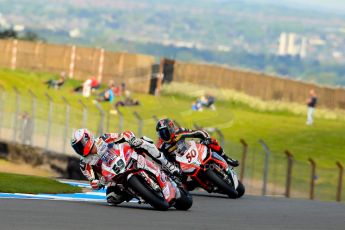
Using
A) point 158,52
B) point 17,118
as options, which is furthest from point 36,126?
point 158,52

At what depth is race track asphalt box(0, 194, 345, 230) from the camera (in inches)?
624

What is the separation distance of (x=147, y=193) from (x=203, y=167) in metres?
5.24

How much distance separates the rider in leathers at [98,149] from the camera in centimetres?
1888

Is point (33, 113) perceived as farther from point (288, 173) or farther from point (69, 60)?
point (69, 60)

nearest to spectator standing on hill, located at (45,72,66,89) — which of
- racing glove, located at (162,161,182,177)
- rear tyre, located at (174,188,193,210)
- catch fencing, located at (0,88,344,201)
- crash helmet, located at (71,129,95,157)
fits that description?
catch fencing, located at (0,88,344,201)

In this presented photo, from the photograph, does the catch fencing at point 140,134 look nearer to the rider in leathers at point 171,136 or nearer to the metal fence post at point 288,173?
the metal fence post at point 288,173

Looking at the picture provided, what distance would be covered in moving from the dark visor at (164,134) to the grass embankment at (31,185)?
1.61 meters

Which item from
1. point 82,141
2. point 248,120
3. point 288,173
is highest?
point 82,141

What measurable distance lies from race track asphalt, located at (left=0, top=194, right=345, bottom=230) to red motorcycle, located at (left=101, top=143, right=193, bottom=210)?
0.68ft

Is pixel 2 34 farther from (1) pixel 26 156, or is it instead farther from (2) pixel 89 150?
(2) pixel 89 150

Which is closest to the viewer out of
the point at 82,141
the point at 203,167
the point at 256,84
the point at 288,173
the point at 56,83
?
the point at 82,141

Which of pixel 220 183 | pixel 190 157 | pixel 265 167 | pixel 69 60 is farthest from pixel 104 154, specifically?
pixel 69 60

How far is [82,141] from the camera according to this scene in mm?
18844

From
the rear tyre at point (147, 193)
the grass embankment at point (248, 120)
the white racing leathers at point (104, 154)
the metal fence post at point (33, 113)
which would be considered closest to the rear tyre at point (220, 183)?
the white racing leathers at point (104, 154)
